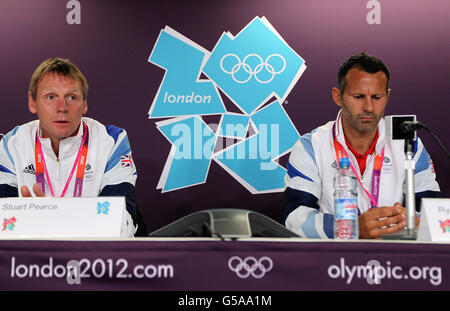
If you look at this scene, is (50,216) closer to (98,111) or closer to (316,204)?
(316,204)

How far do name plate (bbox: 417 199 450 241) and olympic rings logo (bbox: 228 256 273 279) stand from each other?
45 cm

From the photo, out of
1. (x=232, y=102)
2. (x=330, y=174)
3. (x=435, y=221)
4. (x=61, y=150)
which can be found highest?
(x=232, y=102)

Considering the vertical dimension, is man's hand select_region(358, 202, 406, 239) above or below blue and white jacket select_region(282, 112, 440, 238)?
below

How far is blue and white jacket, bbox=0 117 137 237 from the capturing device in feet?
7.22

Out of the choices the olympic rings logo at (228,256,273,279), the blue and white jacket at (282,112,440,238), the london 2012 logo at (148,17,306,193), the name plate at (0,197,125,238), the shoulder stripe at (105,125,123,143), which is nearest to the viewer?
the olympic rings logo at (228,256,273,279)

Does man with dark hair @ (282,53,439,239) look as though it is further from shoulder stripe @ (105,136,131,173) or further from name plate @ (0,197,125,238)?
name plate @ (0,197,125,238)

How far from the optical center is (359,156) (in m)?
2.23

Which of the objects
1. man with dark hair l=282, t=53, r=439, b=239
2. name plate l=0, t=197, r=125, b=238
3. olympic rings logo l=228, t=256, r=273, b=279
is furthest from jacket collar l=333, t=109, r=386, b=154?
olympic rings logo l=228, t=256, r=273, b=279

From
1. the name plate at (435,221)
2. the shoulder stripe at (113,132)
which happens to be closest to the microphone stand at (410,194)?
the name plate at (435,221)

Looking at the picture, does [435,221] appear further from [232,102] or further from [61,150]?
[232,102]

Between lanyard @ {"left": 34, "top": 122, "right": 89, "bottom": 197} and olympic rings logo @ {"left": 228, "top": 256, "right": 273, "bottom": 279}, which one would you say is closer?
olympic rings logo @ {"left": 228, "top": 256, "right": 273, "bottom": 279}

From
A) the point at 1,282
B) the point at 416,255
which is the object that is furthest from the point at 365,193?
the point at 1,282

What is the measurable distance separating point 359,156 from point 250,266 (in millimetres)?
1287

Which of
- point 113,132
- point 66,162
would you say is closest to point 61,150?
point 66,162
